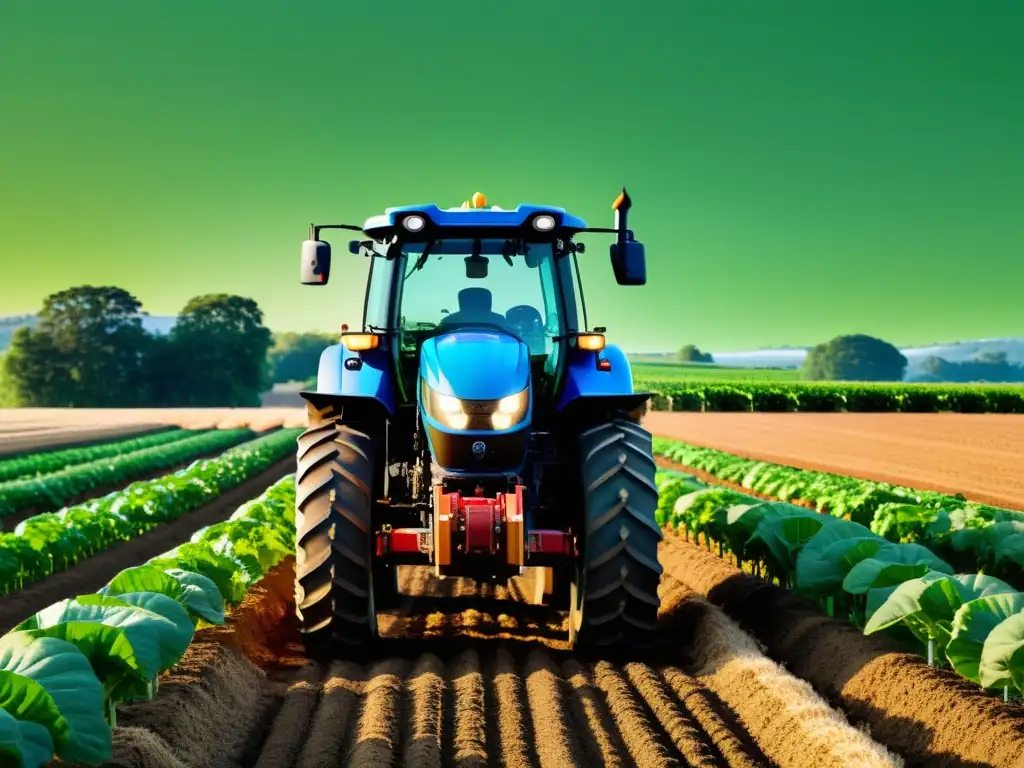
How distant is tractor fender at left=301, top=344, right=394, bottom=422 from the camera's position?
665 centimetres

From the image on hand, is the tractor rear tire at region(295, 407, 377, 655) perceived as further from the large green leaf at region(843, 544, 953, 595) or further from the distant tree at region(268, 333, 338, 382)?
the distant tree at region(268, 333, 338, 382)

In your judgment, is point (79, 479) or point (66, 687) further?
point (79, 479)

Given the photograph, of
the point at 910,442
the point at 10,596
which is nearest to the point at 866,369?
the point at 910,442

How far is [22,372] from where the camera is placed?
70.2m

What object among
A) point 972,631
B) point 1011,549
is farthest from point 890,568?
point 1011,549

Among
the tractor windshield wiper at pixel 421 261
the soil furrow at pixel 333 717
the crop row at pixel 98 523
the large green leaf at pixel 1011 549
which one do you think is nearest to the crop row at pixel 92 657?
the soil furrow at pixel 333 717

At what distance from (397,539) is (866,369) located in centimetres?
9736

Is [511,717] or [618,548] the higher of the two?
[618,548]

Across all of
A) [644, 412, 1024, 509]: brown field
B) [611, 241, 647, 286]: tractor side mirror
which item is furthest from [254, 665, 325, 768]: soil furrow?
[644, 412, 1024, 509]: brown field

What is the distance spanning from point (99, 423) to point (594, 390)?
43.5 metres

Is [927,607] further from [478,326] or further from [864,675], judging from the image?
[478,326]

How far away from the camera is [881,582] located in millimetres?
6348

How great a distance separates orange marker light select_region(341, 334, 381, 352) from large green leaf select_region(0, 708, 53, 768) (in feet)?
10.7

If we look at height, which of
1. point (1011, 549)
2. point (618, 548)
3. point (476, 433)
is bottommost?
point (1011, 549)
